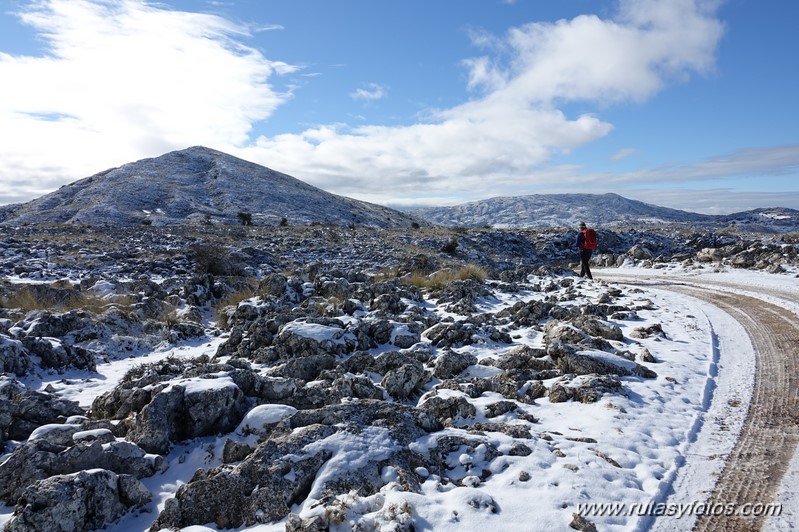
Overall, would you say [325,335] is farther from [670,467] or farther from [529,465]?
[670,467]

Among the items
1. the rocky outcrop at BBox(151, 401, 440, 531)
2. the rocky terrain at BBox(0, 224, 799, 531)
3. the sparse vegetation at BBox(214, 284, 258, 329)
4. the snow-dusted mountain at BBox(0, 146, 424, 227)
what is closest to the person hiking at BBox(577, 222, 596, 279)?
the rocky terrain at BBox(0, 224, 799, 531)

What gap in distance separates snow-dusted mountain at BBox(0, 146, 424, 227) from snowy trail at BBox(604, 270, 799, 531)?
1945 inches

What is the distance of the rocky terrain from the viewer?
4039mm

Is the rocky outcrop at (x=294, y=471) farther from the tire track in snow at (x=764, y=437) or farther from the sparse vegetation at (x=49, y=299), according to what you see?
the sparse vegetation at (x=49, y=299)

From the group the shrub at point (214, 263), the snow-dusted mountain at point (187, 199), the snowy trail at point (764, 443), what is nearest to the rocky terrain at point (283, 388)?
the snowy trail at point (764, 443)

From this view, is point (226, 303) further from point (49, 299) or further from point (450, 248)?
point (450, 248)

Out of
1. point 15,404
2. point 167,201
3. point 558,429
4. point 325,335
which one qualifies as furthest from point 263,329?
point 167,201

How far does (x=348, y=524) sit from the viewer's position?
11.5 feet

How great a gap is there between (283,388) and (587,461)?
158 inches

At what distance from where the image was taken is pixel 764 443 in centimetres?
485

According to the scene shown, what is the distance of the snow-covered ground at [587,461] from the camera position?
12.5 ft

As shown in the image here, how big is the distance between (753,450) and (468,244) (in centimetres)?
2775

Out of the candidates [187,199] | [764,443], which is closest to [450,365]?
[764,443]

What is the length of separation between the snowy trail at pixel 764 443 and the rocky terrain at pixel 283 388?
160 cm
